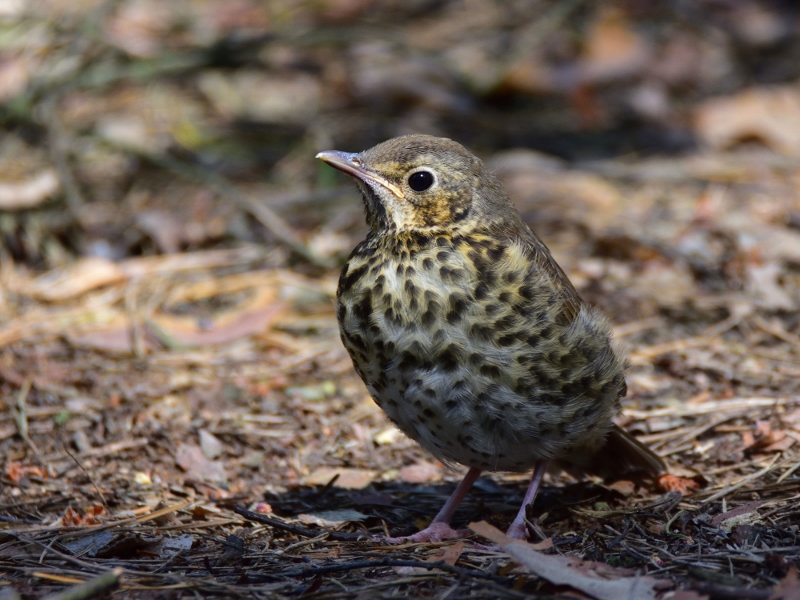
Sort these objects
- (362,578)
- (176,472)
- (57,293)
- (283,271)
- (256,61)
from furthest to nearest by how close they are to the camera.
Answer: (256,61)
(283,271)
(57,293)
(176,472)
(362,578)

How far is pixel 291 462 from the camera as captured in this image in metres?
4.51

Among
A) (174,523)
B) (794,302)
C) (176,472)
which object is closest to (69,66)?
(176,472)

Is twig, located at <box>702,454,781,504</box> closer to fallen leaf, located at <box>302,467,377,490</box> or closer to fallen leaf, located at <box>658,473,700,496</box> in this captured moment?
fallen leaf, located at <box>658,473,700,496</box>

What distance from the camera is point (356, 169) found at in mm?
3766

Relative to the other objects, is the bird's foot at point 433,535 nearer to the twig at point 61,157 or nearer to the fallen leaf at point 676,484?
the fallen leaf at point 676,484

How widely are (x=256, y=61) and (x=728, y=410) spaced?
5498mm

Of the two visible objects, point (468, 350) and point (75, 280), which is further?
point (75, 280)

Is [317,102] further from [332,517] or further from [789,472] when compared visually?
[789,472]

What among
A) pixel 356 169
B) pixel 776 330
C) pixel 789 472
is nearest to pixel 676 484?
pixel 789 472

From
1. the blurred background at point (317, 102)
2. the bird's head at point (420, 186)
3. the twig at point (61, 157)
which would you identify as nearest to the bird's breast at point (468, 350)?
the bird's head at point (420, 186)

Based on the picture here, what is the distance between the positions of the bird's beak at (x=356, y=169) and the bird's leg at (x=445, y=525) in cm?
128

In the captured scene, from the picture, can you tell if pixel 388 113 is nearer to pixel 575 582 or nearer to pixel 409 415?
pixel 409 415

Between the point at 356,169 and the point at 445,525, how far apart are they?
4.75 feet

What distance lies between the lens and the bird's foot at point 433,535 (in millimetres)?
3607
